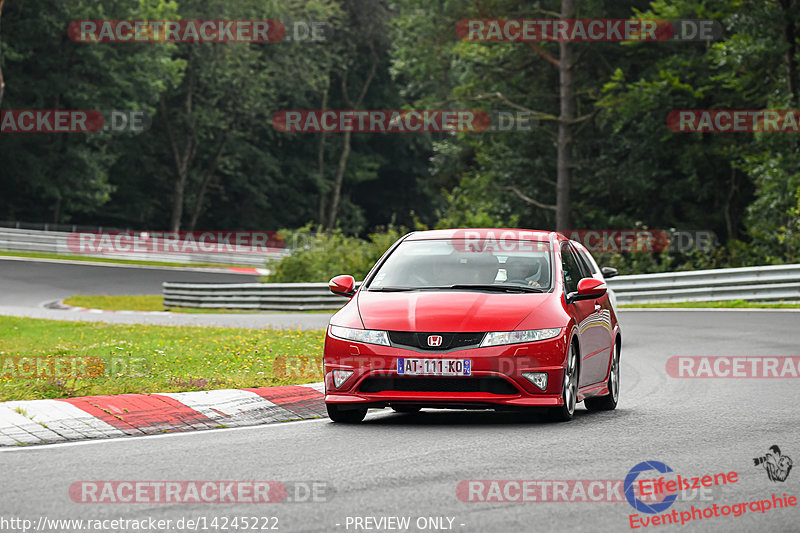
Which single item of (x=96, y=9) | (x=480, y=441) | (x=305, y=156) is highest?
(x=96, y=9)

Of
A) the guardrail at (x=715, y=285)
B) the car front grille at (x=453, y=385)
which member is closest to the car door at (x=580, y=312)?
the car front grille at (x=453, y=385)

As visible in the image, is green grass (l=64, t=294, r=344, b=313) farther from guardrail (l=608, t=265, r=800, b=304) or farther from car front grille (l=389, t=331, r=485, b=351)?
car front grille (l=389, t=331, r=485, b=351)

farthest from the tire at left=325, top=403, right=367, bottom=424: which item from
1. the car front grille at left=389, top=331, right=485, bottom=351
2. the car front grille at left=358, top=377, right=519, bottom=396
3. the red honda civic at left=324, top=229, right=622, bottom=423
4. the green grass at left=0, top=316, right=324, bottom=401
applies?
the green grass at left=0, top=316, right=324, bottom=401

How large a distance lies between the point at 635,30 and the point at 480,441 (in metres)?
32.4

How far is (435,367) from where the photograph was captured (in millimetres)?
9625

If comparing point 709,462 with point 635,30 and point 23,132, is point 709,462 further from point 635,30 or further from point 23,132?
point 23,132

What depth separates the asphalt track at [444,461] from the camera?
6.39 meters

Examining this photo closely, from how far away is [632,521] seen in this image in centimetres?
632

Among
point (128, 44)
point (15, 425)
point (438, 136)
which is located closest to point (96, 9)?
point (128, 44)

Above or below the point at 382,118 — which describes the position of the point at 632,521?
below

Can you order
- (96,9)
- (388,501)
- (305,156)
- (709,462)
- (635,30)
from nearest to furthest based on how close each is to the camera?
(388,501) < (709,462) < (635,30) < (96,9) < (305,156)

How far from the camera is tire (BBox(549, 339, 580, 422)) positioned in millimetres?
10008

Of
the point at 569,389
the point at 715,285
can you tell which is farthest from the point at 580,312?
the point at 715,285

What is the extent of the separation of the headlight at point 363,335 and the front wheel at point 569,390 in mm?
1456
